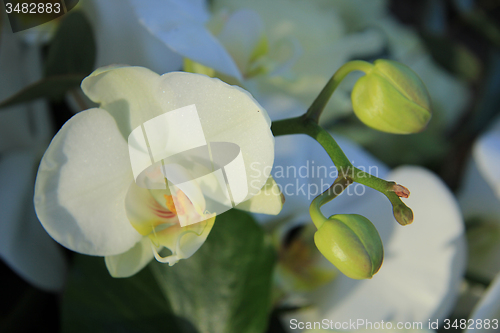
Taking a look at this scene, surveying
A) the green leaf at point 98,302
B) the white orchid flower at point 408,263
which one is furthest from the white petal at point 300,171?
the green leaf at point 98,302

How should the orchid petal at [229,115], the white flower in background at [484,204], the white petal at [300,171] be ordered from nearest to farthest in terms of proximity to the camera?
the orchid petal at [229,115] < the white petal at [300,171] < the white flower in background at [484,204]

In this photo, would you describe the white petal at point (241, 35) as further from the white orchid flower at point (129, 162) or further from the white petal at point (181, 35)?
the white orchid flower at point (129, 162)

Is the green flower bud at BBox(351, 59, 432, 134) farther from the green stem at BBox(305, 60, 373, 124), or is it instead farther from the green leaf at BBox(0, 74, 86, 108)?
the green leaf at BBox(0, 74, 86, 108)

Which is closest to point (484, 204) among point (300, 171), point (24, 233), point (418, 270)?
point (418, 270)

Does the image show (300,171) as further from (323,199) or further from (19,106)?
(19,106)

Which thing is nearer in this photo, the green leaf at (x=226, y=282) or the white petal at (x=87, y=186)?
the white petal at (x=87, y=186)

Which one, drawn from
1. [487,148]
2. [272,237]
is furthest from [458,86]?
[272,237]
